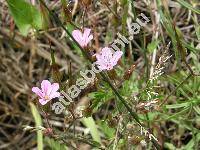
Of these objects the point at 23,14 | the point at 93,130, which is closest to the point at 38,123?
the point at 93,130

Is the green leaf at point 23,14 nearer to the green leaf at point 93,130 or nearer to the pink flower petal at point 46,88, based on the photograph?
the pink flower petal at point 46,88

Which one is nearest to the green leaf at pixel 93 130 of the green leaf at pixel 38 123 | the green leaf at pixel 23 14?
the green leaf at pixel 38 123

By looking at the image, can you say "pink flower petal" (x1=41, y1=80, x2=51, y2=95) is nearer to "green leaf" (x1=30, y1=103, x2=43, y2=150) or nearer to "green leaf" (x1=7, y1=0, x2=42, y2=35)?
"green leaf" (x1=7, y1=0, x2=42, y2=35)

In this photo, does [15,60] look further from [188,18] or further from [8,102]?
[188,18]

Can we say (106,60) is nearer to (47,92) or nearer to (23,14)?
(47,92)

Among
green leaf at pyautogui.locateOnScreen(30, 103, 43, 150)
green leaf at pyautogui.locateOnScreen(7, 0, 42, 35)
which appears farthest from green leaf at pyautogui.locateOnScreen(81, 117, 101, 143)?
green leaf at pyautogui.locateOnScreen(7, 0, 42, 35)

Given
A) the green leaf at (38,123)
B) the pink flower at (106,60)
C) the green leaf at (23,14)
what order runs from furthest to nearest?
the green leaf at (38,123) → the green leaf at (23,14) → the pink flower at (106,60)

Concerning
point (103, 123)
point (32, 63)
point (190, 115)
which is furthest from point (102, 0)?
point (32, 63)
